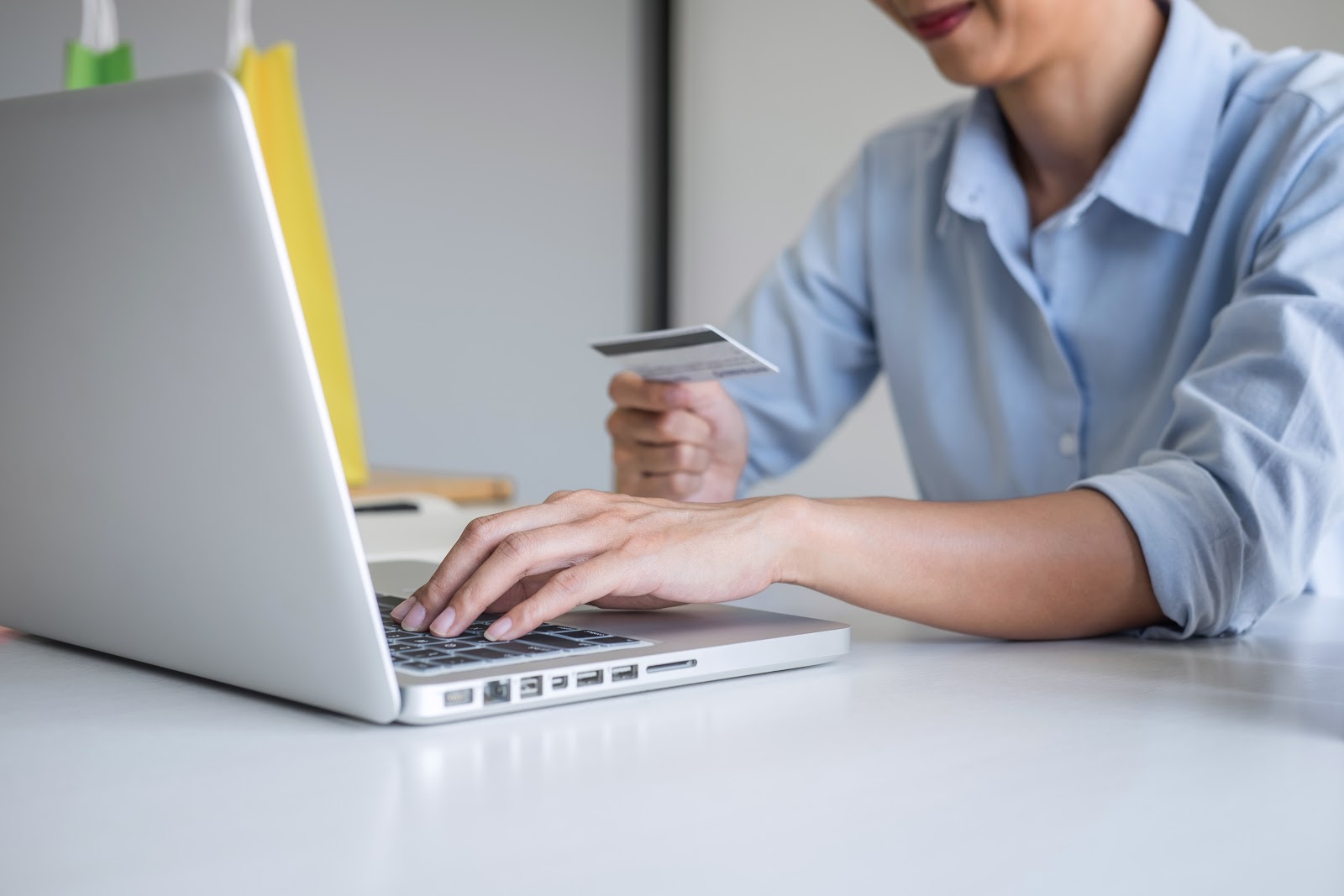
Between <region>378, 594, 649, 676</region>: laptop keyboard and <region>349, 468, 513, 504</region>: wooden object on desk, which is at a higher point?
<region>378, 594, 649, 676</region>: laptop keyboard

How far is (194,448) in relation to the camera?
1.60ft

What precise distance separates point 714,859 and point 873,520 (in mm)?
369

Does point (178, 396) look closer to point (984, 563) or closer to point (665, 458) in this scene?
point (984, 563)

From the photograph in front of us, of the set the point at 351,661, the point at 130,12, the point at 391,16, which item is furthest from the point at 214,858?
the point at 391,16

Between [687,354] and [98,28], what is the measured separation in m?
1.44

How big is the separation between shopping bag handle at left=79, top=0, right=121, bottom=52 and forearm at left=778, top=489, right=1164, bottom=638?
1.53m

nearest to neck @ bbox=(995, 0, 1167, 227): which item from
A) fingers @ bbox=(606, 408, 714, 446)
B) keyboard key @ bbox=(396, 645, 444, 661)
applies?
fingers @ bbox=(606, 408, 714, 446)

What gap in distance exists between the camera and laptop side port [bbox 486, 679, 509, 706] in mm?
511

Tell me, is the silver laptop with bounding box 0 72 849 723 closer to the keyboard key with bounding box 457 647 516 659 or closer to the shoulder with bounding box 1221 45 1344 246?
the keyboard key with bounding box 457 647 516 659

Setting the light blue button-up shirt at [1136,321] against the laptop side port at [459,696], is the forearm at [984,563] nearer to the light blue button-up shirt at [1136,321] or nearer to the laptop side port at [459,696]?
the light blue button-up shirt at [1136,321]

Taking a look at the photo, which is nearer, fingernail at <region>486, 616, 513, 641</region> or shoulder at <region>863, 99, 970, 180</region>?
fingernail at <region>486, 616, 513, 641</region>

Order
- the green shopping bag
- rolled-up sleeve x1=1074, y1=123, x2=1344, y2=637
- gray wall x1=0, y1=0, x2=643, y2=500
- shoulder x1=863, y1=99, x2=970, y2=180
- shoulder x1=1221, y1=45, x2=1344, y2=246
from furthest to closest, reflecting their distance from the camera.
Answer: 1. gray wall x1=0, y1=0, x2=643, y2=500
2. the green shopping bag
3. shoulder x1=863, y1=99, x2=970, y2=180
4. shoulder x1=1221, y1=45, x2=1344, y2=246
5. rolled-up sleeve x1=1074, y1=123, x2=1344, y2=637

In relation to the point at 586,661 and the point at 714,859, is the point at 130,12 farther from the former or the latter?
the point at 714,859

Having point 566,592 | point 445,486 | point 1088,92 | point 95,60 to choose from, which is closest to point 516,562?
point 566,592
